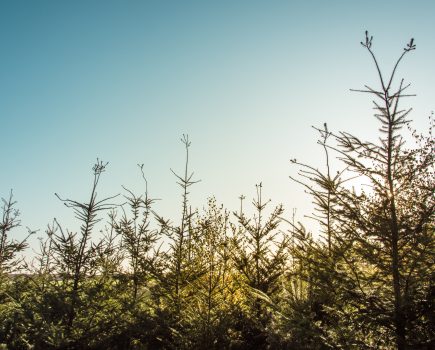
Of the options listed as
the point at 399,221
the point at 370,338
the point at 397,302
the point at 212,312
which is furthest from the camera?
the point at 212,312

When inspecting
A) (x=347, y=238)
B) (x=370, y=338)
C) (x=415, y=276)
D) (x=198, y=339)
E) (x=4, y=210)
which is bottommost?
(x=198, y=339)

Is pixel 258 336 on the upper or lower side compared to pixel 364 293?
lower

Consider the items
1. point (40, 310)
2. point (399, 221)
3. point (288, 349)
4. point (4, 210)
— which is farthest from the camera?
point (4, 210)

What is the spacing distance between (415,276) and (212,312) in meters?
6.08

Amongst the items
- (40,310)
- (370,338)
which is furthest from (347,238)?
(40,310)

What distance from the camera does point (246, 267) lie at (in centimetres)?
1020

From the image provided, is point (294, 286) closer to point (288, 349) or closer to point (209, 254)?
point (288, 349)

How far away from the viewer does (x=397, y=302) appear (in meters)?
4.39

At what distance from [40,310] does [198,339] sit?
4458 millimetres

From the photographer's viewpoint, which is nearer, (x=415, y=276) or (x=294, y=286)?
(x=415, y=276)

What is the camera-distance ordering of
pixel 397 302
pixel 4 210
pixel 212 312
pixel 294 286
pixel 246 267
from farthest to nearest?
pixel 4 210
pixel 246 267
pixel 212 312
pixel 294 286
pixel 397 302

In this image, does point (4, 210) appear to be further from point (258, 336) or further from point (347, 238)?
point (347, 238)

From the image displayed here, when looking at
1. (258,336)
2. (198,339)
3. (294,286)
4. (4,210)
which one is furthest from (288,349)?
(4,210)

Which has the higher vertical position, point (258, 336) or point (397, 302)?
point (397, 302)
